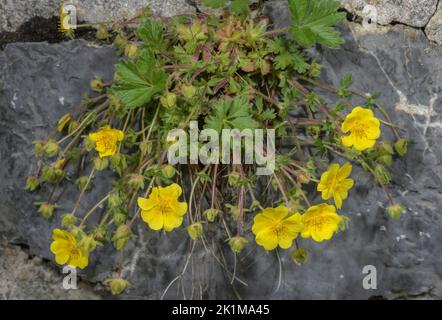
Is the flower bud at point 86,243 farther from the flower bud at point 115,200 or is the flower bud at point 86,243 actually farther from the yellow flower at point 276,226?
the yellow flower at point 276,226

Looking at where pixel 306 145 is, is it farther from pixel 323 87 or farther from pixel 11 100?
pixel 11 100

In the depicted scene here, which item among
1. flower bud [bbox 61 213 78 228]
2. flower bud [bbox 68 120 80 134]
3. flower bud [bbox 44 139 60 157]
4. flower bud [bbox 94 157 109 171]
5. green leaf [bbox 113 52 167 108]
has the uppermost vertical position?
green leaf [bbox 113 52 167 108]

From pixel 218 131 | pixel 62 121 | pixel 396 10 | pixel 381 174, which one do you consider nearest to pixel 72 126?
pixel 62 121

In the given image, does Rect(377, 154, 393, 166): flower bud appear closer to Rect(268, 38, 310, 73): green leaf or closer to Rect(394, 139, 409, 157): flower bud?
Rect(394, 139, 409, 157): flower bud

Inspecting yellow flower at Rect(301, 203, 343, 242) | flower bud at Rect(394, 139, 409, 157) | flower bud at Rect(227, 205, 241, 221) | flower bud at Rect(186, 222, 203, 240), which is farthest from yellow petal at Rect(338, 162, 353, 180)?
flower bud at Rect(186, 222, 203, 240)

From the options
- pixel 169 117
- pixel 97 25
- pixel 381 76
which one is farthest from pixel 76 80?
pixel 381 76

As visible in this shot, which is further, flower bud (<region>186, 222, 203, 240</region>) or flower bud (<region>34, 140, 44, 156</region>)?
flower bud (<region>34, 140, 44, 156</region>)
